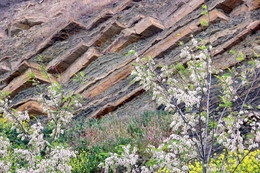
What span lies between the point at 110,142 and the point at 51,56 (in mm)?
8666

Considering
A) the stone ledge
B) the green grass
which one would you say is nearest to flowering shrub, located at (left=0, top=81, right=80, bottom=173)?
the green grass

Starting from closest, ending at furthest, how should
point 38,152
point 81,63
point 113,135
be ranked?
point 38,152 < point 113,135 < point 81,63

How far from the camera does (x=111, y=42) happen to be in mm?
14469

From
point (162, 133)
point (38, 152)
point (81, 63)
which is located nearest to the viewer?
point (38, 152)

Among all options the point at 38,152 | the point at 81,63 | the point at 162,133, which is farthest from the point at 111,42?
the point at 38,152

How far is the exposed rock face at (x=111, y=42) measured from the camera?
11.7 metres

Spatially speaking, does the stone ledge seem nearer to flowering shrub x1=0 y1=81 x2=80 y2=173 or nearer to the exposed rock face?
the exposed rock face

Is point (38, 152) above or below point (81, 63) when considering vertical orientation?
above

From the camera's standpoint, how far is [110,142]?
26.8 ft

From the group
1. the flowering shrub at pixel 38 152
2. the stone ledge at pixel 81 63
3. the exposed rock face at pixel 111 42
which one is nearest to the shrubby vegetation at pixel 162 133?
the flowering shrub at pixel 38 152

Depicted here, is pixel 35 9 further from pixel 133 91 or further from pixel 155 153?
pixel 155 153

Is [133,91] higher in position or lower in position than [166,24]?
lower

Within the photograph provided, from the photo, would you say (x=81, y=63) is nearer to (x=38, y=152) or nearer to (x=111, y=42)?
(x=111, y=42)

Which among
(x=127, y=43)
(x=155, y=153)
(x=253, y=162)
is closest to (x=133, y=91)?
(x=127, y=43)
